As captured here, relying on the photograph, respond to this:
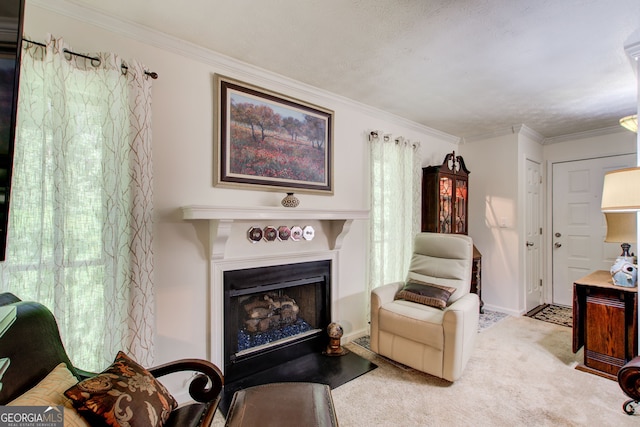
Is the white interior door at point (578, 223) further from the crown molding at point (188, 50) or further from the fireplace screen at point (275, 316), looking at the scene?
the fireplace screen at point (275, 316)

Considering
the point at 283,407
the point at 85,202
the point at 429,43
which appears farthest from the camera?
the point at 429,43

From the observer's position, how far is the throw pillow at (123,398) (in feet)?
3.23

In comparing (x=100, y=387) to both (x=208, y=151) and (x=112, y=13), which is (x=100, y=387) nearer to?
(x=208, y=151)

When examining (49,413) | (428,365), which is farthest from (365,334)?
(49,413)

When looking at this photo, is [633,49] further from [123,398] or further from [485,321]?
[123,398]

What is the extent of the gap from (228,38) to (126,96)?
29.0 inches

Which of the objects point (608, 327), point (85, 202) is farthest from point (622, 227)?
point (85, 202)

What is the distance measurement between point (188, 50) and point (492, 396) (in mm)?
3194

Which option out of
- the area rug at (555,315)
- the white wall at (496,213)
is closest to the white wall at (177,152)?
the white wall at (496,213)

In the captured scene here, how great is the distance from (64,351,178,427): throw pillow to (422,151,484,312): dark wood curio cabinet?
10.7ft

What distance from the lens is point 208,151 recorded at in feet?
6.93

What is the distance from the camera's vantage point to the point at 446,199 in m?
3.75

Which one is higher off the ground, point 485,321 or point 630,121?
point 630,121

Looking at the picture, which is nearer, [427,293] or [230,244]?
[230,244]
